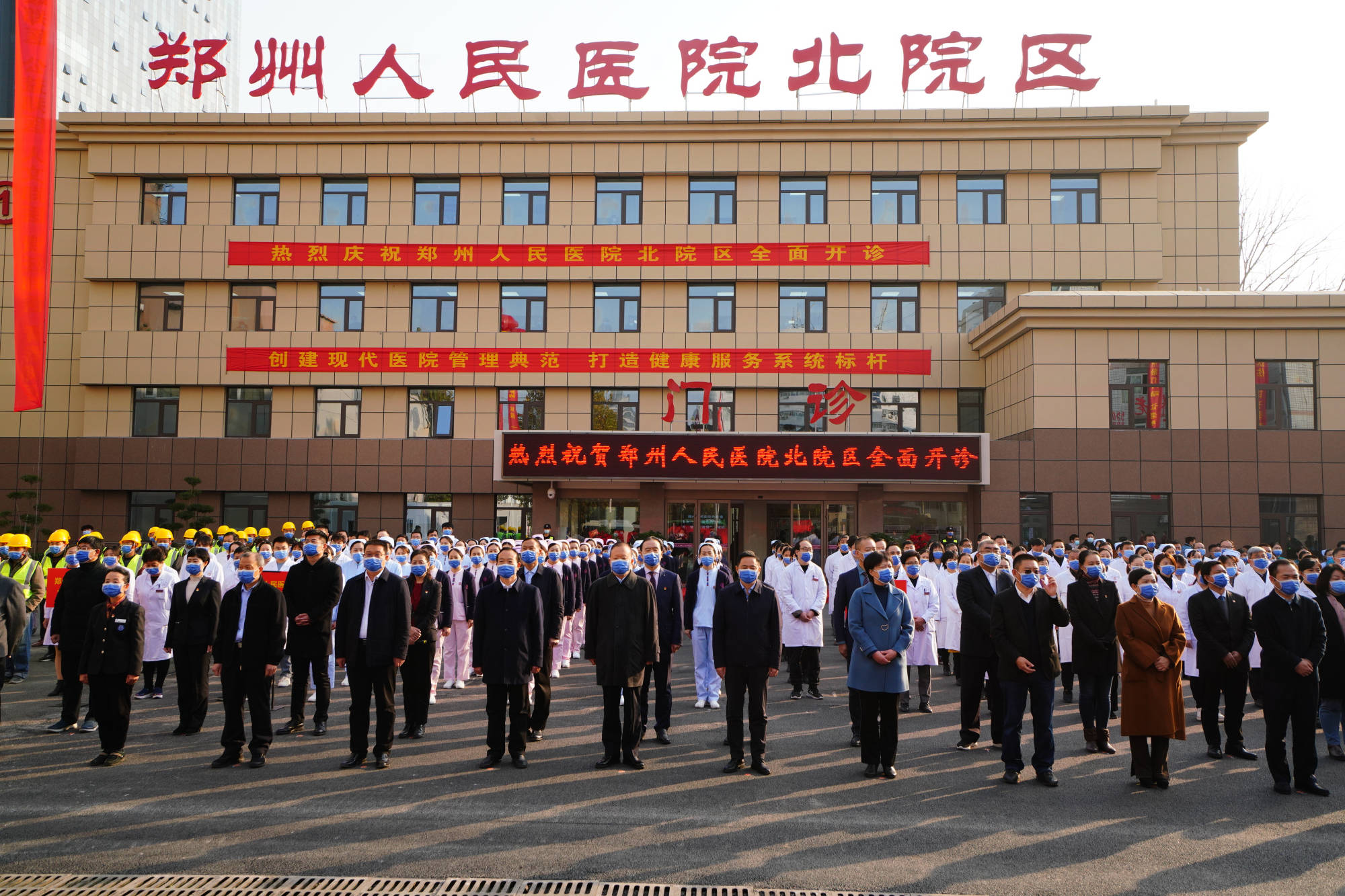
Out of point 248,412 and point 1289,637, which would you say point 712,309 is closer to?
point 248,412

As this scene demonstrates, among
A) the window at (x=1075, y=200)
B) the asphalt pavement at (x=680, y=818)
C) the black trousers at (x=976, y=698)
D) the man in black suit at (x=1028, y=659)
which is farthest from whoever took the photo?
the window at (x=1075, y=200)

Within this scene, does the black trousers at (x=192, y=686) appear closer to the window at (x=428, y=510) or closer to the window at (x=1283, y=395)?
the window at (x=428, y=510)

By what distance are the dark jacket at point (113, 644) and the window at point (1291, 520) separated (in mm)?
24844

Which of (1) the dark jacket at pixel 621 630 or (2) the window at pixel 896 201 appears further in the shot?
(2) the window at pixel 896 201

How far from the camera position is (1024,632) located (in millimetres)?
7957

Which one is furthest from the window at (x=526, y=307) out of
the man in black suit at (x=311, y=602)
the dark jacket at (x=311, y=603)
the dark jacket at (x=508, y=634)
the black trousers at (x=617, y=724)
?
the black trousers at (x=617, y=724)

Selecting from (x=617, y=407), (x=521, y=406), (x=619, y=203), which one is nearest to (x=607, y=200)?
(x=619, y=203)

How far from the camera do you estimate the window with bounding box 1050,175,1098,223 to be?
2838 cm

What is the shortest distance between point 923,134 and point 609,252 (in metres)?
10.6

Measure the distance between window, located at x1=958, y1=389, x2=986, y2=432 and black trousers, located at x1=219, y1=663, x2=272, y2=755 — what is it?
951 inches

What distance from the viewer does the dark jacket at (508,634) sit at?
323 inches

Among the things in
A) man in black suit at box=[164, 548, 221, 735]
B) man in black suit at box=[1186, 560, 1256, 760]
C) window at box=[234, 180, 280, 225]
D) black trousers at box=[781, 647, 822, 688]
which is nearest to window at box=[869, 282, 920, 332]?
black trousers at box=[781, 647, 822, 688]

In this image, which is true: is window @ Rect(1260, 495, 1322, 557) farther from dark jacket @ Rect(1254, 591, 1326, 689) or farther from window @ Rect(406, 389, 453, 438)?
window @ Rect(406, 389, 453, 438)

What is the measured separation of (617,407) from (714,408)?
3101 millimetres
